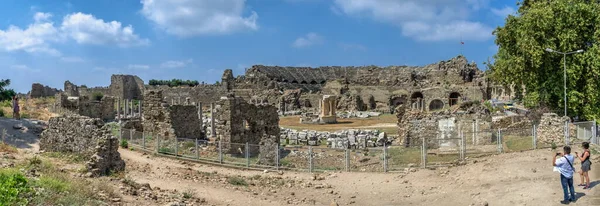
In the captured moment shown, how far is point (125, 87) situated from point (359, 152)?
213ft

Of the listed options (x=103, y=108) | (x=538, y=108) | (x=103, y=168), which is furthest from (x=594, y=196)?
(x=103, y=108)

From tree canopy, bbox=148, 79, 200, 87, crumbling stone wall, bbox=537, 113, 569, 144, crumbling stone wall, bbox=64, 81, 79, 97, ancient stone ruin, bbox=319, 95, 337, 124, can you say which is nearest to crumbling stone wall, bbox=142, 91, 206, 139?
crumbling stone wall, bbox=537, 113, 569, 144

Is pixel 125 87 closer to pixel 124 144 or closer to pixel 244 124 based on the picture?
pixel 124 144

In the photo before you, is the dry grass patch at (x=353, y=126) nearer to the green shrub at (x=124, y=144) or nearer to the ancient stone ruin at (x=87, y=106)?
the ancient stone ruin at (x=87, y=106)

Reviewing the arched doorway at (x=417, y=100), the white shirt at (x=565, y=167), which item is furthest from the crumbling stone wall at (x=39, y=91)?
the white shirt at (x=565, y=167)

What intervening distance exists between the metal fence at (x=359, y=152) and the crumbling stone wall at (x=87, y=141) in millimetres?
5763

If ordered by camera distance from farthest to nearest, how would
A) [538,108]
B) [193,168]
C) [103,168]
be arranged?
[538,108], [193,168], [103,168]

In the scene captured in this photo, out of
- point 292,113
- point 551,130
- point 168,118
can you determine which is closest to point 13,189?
point 168,118

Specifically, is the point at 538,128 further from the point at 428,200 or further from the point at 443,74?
the point at 443,74

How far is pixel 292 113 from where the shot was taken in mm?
64312

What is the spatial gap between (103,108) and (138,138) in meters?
17.4

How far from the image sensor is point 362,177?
61.7ft

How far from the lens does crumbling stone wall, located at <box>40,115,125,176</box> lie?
583 inches

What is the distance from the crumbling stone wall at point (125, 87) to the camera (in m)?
79.2
